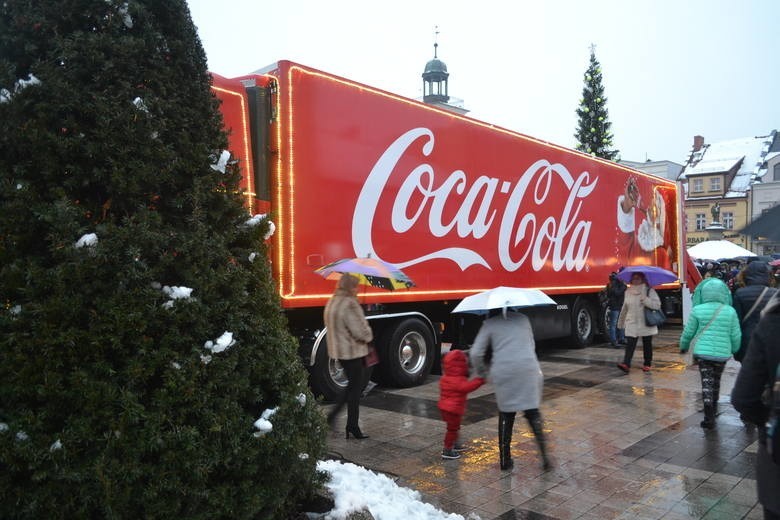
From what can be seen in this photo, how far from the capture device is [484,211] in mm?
9844

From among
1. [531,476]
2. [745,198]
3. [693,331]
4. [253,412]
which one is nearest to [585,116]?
[745,198]

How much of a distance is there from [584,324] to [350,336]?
28.6 ft

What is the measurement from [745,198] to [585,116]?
26.6 metres

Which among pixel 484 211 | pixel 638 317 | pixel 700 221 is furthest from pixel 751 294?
pixel 700 221

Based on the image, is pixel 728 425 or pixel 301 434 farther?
pixel 728 425

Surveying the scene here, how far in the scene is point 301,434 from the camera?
3285 millimetres

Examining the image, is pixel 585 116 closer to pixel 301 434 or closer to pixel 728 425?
pixel 728 425

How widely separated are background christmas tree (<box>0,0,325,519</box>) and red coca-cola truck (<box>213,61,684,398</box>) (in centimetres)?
226

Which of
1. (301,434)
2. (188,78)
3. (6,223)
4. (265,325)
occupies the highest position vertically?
(188,78)

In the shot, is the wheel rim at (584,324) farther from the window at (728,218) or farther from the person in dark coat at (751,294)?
the window at (728,218)

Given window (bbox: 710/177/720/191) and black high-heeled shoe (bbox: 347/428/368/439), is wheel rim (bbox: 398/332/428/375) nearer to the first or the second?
black high-heeled shoe (bbox: 347/428/368/439)

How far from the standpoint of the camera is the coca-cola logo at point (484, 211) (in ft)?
26.9

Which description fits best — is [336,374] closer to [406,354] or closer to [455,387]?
[406,354]

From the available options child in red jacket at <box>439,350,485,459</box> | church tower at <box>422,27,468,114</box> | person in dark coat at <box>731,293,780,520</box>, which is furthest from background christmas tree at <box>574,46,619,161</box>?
person in dark coat at <box>731,293,780,520</box>
